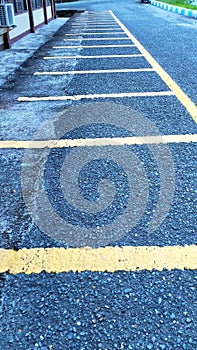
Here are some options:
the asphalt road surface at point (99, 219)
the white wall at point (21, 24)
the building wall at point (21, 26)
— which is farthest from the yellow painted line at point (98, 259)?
the white wall at point (21, 24)

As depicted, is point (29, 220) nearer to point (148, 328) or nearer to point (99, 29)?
point (148, 328)

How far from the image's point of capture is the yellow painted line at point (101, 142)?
10.7 ft

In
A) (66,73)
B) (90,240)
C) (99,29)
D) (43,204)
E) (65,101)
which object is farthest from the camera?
(99,29)

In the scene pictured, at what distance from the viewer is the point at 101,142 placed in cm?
329

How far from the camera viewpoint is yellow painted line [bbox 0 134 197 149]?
3.26 m

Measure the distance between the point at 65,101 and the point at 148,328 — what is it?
3447 millimetres

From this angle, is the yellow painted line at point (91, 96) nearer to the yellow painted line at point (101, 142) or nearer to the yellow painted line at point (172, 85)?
the yellow painted line at point (172, 85)

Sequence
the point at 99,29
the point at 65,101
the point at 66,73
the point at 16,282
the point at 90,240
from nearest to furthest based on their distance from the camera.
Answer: the point at 16,282 → the point at 90,240 → the point at 65,101 → the point at 66,73 → the point at 99,29

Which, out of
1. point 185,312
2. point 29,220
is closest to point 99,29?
point 29,220

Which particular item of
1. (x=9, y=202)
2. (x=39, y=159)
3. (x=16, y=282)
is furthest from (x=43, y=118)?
(x=16, y=282)

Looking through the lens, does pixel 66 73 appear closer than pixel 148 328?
No

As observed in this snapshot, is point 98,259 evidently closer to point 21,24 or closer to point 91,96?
point 91,96

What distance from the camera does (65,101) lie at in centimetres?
452

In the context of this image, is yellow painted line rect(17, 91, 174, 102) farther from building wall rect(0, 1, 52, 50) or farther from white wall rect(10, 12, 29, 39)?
white wall rect(10, 12, 29, 39)
